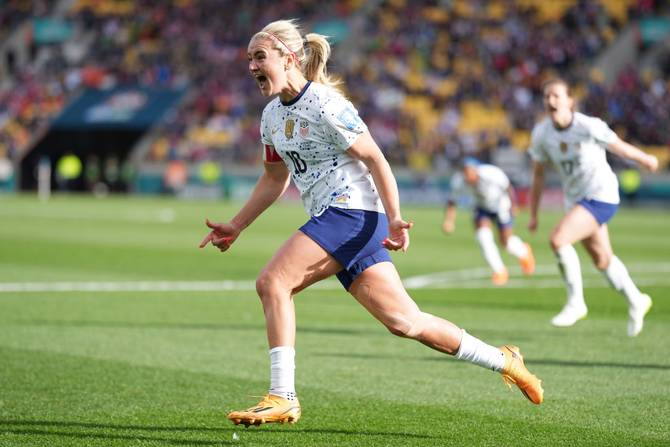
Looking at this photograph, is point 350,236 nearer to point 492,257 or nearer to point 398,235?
point 398,235

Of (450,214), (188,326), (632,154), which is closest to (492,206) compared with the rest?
(450,214)

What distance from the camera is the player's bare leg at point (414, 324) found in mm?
6141

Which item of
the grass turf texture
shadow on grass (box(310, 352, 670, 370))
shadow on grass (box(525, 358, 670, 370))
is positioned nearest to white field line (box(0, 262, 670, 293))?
the grass turf texture

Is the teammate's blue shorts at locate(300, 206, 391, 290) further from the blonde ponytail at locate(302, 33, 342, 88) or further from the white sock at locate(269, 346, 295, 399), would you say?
the blonde ponytail at locate(302, 33, 342, 88)

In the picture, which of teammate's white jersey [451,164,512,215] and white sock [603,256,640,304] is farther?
teammate's white jersey [451,164,512,215]

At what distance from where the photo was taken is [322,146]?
6176 millimetres

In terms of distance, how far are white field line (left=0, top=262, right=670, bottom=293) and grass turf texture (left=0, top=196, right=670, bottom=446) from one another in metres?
0.24

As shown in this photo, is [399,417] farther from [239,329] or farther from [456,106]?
[456,106]

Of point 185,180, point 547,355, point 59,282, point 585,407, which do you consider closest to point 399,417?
point 585,407

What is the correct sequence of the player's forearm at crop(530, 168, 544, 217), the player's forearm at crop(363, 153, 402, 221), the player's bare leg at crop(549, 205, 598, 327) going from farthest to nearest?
the player's forearm at crop(530, 168, 544, 217), the player's bare leg at crop(549, 205, 598, 327), the player's forearm at crop(363, 153, 402, 221)

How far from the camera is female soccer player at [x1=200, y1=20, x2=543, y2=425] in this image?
6.06m

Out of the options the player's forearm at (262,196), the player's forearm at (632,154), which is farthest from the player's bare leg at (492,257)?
the player's forearm at (262,196)

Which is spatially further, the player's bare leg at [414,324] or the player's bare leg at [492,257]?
the player's bare leg at [492,257]

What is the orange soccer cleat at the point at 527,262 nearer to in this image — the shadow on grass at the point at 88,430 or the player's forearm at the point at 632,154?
the player's forearm at the point at 632,154
